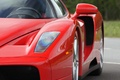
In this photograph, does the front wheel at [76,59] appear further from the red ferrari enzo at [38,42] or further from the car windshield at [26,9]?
the car windshield at [26,9]

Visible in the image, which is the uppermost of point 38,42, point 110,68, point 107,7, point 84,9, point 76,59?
point 38,42

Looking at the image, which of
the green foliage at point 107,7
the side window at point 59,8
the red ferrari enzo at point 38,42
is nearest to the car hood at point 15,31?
the red ferrari enzo at point 38,42

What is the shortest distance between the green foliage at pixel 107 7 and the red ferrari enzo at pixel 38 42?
54047 millimetres

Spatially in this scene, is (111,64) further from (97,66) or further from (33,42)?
(33,42)

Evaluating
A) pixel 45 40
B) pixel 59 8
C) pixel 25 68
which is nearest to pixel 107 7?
pixel 59 8

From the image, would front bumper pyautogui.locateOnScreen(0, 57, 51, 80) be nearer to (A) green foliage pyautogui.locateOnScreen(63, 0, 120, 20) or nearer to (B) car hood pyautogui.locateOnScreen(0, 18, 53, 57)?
(B) car hood pyautogui.locateOnScreen(0, 18, 53, 57)

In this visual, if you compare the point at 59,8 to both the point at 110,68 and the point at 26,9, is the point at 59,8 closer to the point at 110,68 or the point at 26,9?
the point at 26,9

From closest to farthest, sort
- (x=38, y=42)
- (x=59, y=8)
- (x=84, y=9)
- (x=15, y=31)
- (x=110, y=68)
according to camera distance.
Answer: (x=38, y=42) < (x=15, y=31) < (x=59, y=8) < (x=84, y=9) < (x=110, y=68)

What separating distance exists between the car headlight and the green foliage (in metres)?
55.0

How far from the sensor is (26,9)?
19.0 feet

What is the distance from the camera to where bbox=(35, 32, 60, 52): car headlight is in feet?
15.7

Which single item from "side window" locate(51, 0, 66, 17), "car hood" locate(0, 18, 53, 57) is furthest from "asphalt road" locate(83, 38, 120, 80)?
"car hood" locate(0, 18, 53, 57)

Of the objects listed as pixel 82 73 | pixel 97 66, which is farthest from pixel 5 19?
pixel 97 66

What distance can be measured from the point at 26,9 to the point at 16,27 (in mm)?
718
